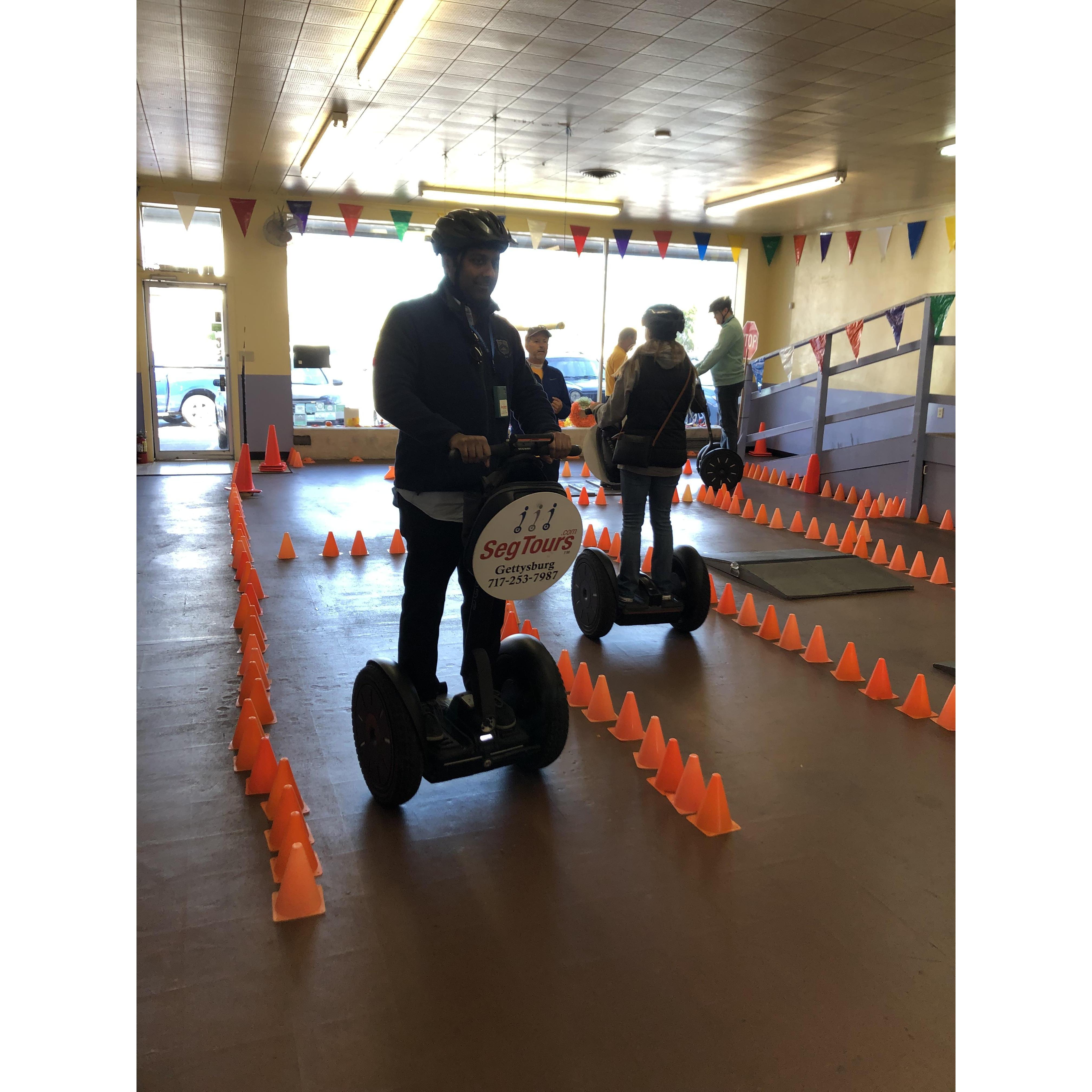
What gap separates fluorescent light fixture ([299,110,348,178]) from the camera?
8.77 metres

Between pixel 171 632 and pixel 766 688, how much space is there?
343 cm

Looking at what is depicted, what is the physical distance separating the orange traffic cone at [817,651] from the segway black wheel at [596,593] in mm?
1108

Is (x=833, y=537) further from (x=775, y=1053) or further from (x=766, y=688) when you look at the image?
(x=775, y=1053)

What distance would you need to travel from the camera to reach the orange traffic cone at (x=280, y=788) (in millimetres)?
3072

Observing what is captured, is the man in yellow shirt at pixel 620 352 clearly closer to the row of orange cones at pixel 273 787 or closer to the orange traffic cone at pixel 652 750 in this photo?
the row of orange cones at pixel 273 787

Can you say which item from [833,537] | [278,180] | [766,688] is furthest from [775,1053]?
[278,180]

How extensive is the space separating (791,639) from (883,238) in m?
10.9

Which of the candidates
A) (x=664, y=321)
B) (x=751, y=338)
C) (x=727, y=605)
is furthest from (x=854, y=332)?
(x=664, y=321)

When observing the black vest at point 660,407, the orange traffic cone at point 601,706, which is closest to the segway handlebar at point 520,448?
the orange traffic cone at point 601,706

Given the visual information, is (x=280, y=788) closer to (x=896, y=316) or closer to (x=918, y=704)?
(x=918, y=704)

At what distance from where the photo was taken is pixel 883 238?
13797 millimetres
